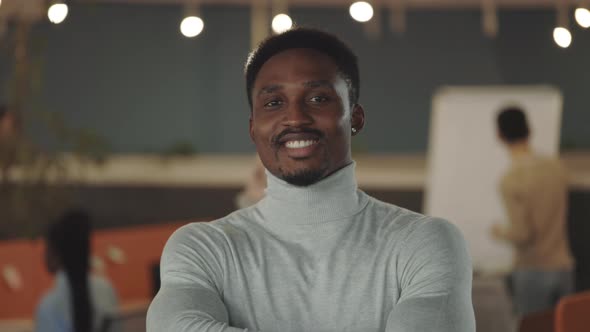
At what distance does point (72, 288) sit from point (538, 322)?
1810 millimetres

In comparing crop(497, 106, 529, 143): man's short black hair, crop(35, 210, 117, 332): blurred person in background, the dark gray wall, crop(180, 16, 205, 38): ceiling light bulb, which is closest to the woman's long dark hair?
crop(35, 210, 117, 332): blurred person in background

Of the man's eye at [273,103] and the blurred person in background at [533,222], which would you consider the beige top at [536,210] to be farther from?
the man's eye at [273,103]

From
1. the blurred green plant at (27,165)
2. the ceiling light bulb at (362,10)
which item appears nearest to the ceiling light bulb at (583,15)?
the ceiling light bulb at (362,10)

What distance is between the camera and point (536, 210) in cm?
456

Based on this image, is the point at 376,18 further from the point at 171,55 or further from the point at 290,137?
the point at 290,137

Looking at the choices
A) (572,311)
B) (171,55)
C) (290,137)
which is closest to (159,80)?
(171,55)

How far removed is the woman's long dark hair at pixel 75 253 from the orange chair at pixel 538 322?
1.68 metres

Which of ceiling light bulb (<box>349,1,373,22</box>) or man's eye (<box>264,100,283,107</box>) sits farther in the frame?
ceiling light bulb (<box>349,1,373,22</box>)

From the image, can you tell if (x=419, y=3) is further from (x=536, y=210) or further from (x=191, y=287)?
(x=191, y=287)

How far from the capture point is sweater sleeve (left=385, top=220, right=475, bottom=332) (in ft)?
3.97

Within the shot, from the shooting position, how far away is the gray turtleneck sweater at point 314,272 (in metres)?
1.25

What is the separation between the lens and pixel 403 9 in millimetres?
7805

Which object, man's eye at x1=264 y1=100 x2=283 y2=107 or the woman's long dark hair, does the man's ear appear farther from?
the woman's long dark hair

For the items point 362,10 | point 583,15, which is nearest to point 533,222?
point 362,10
